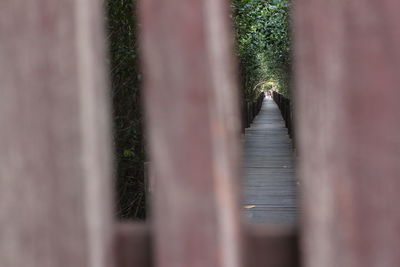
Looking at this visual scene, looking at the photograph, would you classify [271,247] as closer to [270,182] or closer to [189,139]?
[189,139]

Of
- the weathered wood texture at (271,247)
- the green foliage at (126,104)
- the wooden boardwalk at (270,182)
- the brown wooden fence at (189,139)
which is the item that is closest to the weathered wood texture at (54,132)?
the brown wooden fence at (189,139)

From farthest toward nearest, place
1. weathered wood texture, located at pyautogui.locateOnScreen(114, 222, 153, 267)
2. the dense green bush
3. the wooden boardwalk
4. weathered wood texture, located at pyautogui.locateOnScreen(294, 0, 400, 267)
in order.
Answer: the dense green bush < the wooden boardwalk < weathered wood texture, located at pyautogui.locateOnScreen(114, 222, 153, 267) < weathered wood texture, located at pyautogui.locateOnScreen(294, 0, 400, 267)

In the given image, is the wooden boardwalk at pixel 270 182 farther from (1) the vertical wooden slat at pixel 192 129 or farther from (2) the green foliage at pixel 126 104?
(1) the vertical wooden slat at pixel 192 129

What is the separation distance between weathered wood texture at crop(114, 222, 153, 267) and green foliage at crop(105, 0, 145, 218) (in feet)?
14.5

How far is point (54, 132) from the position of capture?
856mm

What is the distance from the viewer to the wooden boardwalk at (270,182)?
527cm

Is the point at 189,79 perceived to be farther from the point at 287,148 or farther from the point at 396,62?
the point at 287,148

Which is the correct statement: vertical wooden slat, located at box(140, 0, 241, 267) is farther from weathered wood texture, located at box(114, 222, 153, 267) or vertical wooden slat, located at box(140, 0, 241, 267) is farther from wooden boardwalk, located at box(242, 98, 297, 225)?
wooden boardwalk, located at box(242, 98, 297, 225)

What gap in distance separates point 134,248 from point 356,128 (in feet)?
1.14

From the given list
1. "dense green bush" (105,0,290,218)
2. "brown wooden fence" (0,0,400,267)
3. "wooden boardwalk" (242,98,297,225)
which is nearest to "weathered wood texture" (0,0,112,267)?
"brown wooden fence" (0,0,400,267)

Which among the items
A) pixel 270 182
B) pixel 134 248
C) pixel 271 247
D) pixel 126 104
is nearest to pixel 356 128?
pixel 271 247

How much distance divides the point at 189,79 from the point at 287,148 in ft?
30.1

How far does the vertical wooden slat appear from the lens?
81 cm

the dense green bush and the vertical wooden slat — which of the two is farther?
the dense green bush
